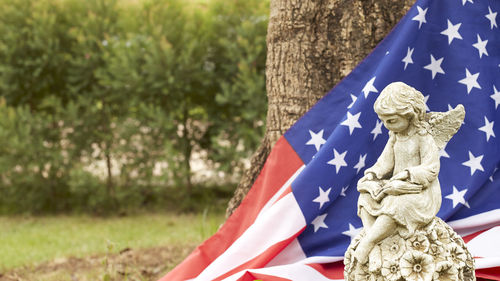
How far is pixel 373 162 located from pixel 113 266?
218 cm

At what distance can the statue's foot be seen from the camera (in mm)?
2814

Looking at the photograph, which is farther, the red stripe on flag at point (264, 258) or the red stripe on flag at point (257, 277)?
the red stripe on flag at point (264, 258)

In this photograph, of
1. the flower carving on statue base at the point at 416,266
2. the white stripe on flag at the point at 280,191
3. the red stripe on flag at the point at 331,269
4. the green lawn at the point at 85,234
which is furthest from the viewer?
the green lawn at the point at 85,234

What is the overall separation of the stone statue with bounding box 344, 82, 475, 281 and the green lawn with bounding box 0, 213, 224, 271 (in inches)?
108

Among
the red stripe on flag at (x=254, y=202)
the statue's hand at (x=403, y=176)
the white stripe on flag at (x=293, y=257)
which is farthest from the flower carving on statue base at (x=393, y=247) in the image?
the red stripe on flag at (x=254, y=202)

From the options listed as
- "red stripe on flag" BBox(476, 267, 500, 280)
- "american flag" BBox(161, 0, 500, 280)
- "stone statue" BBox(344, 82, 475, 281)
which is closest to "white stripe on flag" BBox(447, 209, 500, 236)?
"american flag" BBox(161, 0, 500, 280)

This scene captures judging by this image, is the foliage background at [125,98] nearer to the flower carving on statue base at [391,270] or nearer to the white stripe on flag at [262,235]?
the white stripe on flag at [262,235]

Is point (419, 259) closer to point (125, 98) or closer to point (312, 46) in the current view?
point (312, 46)

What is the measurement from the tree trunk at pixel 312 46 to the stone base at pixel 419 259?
1.86m

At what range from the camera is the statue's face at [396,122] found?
9.19 ft

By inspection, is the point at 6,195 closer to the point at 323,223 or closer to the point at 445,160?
the point at 323,223

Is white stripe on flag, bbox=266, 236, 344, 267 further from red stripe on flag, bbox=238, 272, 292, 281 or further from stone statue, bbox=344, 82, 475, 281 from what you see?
stone statue, bbox=344, 82, 475, 281

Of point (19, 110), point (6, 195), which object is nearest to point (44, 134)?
point (19, 110)

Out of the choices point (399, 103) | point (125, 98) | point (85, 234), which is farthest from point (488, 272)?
point (125, 98)
